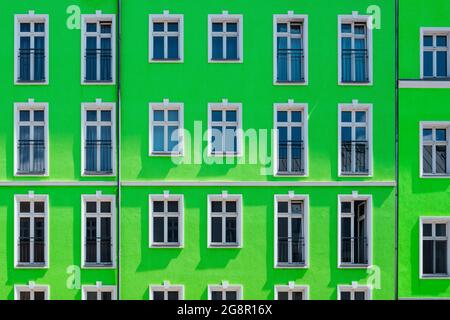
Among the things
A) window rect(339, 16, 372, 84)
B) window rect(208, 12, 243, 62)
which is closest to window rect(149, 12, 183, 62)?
window rect(208, 12, 243, 62)

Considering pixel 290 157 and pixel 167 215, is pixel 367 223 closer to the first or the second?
pixel 290 157

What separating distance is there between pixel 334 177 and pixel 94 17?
785cm

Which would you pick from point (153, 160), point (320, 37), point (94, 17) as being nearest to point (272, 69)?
point (320, 37)

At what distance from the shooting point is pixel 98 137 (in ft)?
51.2

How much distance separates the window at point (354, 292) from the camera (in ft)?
49.9

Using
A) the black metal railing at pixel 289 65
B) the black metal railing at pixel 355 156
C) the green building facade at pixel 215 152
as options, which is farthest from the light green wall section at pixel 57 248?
the black metal railing at pixel 355 156

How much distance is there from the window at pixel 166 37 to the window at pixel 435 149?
23.4 ft

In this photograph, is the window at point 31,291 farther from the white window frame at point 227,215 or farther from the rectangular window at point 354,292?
the rectangular window at point 354,292

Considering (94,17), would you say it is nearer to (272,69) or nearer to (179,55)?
(179,55)

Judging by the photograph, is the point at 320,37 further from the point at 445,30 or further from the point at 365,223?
the point at 365,223

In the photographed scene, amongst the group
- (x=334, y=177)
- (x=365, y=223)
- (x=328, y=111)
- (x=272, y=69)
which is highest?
(x=272, y=69)

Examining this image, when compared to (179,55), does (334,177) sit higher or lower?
lower

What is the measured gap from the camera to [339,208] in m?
15.4

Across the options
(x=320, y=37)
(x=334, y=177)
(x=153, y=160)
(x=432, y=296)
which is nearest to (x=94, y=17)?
(x=153, y=160)
